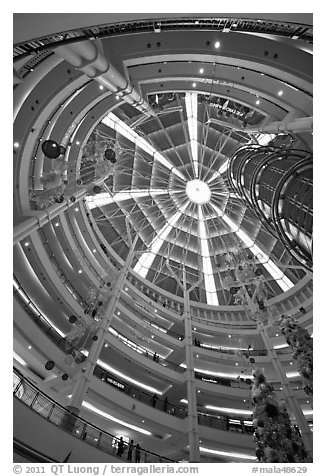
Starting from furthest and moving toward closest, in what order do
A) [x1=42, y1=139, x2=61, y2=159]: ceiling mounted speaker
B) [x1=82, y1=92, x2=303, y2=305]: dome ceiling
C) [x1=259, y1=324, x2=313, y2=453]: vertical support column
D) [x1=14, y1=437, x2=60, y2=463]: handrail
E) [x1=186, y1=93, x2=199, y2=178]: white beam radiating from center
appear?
[x1=82, y1=92, x2=303, y2=305]: dome ceiling < [x1=186, y1=93, x2=199, y2=178]: white beam radiating from center < [x1=259, y1=324, x2=313, y2=453]: vertical support column < [x1=42, y1=139, x2=61, y2=159]: ceiling mounted speaker < [x1=14, y1=437, x2=60, y2=463]: handrail

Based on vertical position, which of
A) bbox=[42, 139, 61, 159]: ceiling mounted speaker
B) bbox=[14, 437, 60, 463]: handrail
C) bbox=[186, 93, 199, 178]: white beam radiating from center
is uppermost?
bbox=[186, 93, 199, 178]: white beam radiating from center

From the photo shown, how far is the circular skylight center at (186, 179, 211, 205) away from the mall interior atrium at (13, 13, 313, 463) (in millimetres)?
139

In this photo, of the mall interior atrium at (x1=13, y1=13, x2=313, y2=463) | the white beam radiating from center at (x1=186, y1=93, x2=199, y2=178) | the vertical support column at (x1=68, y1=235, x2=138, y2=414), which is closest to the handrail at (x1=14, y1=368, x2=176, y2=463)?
the mall interior atrium at (x1=13, y1=13, x2=313, y2=463)

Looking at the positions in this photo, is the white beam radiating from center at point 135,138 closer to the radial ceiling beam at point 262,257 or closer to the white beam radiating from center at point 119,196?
the white beam radiating from center at point 119,196

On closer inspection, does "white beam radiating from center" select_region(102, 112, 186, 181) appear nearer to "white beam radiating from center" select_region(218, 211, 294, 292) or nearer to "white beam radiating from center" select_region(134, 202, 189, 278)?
"white beam radiating from center" select_region(134, 202, 189, 278)

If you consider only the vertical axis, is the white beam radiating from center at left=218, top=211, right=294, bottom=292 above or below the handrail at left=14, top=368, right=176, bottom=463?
above

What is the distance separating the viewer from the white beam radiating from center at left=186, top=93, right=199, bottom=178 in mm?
27100

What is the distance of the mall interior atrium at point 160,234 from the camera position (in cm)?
1055

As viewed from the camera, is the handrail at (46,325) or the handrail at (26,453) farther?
the handrail at (46,325)

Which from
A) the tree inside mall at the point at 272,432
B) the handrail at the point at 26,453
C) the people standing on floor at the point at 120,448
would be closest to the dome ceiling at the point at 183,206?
the tree inside mall at the point at 272,432

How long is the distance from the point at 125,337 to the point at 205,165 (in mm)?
18585

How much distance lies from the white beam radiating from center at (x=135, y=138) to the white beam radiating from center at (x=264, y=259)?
25.6ft

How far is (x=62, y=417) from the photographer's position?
1343cm
